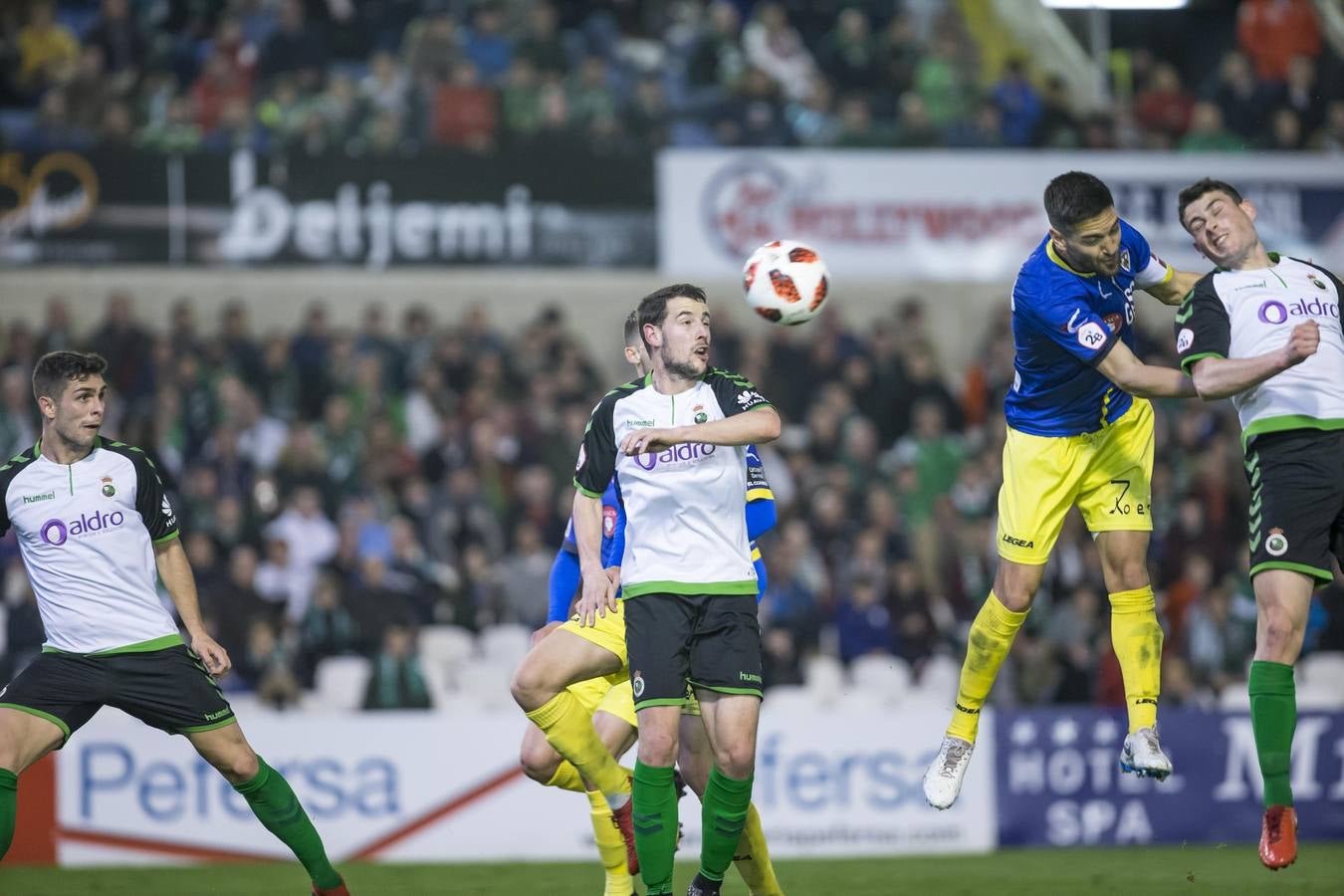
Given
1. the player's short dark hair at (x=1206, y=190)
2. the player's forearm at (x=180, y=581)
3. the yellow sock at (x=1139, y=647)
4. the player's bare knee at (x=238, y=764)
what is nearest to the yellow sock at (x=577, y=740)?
the player's bare knee at (x=238, y=764)

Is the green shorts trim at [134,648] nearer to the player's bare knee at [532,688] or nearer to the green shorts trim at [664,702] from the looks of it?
the player's bare knee at [532,688]

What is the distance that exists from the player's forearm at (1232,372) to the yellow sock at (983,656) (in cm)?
148

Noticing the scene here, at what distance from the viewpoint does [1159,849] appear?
12.6 meters

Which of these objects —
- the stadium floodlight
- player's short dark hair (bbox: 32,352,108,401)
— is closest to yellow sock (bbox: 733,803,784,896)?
player's short dark hair (bbox: 32,352,108,401)

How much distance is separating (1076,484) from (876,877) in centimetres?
386

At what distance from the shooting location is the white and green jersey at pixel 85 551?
7.67m

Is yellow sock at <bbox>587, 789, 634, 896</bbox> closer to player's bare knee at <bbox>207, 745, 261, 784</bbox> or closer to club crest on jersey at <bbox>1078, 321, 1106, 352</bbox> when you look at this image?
player's bare knee at <bbox>207, 745, 261, 784</bbox>

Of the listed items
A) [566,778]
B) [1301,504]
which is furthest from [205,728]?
[1301,504]

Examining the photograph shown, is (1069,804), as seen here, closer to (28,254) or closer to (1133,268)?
(1133,268)

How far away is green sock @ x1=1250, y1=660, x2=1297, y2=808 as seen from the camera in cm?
729

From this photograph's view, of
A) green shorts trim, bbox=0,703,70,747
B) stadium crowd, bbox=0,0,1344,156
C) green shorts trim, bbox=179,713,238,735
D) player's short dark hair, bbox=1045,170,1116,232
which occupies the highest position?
stadium crowd, bbox=0,0,1344,156

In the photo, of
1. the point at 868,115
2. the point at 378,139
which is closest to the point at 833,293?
the point at 868,115

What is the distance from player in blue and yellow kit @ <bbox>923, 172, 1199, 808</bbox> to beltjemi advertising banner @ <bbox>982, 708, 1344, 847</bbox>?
15.5ft

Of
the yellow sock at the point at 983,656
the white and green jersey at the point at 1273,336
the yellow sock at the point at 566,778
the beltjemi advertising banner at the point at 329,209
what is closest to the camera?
the white and green jersey at the point at 1273,336
